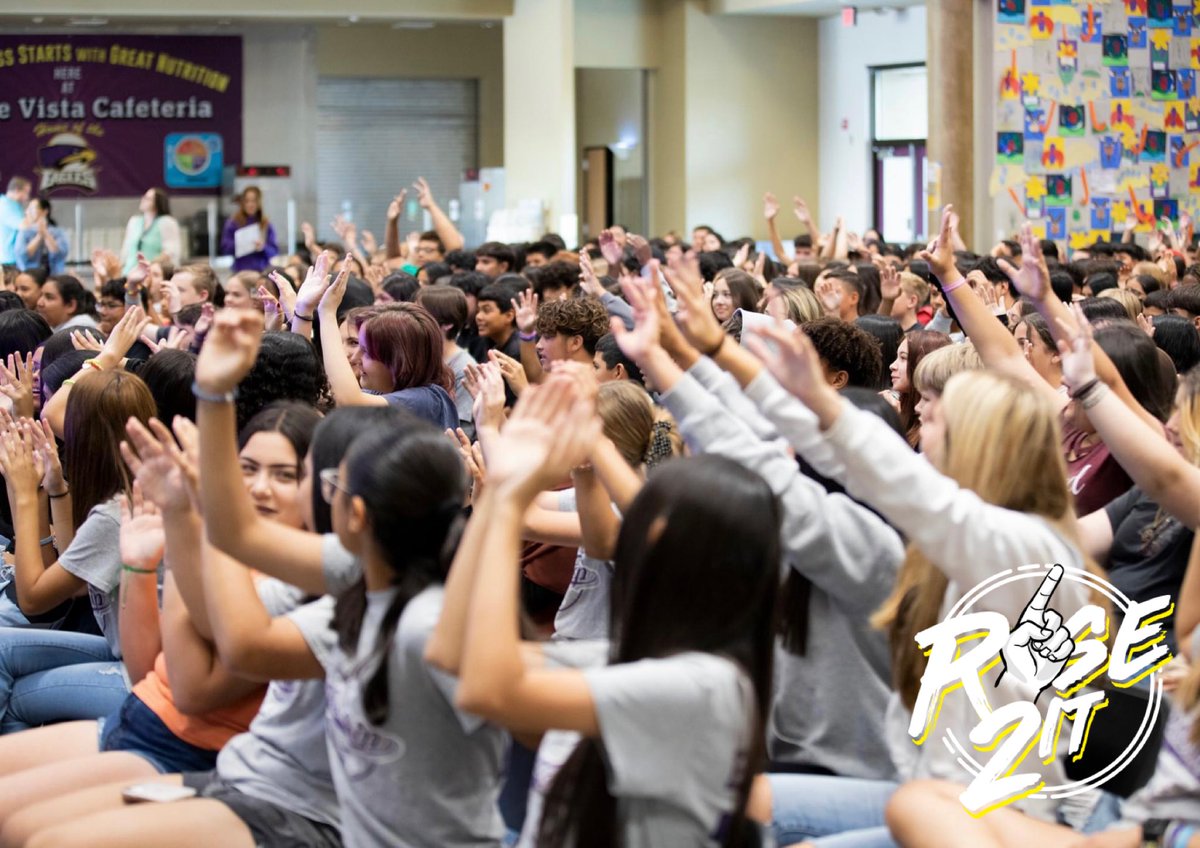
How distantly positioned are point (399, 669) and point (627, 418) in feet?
4.15

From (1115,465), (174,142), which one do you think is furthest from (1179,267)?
(174,142)

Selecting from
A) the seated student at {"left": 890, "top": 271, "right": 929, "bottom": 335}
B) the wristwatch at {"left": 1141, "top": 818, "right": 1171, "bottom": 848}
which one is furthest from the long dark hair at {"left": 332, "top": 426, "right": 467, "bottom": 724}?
the seated student at {"left": 890, "top": 271, "right": 929, "bottom": 335}

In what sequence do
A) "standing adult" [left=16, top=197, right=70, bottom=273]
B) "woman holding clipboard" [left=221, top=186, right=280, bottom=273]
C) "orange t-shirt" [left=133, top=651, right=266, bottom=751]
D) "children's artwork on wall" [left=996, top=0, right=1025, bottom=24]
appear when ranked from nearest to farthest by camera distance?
"orange t-shirt" [left=133, top=651, right=266, bottom=751]
"children's artwork on wall" [left=996, top=0, right=1025, bottom=24]
"standing adult" [left=16, top=197, right=70, bottom=273]
"woman holding clipboard" [left=221, top=186, right=280, bottom=273]

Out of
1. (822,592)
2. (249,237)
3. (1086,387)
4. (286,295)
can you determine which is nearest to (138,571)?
(822,592)

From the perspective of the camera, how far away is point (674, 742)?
1.86m

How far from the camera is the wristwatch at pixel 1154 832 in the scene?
2094 millimetres

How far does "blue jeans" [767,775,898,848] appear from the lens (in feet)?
7.80

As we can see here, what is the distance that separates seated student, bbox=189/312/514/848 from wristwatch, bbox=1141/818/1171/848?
895 millimetres

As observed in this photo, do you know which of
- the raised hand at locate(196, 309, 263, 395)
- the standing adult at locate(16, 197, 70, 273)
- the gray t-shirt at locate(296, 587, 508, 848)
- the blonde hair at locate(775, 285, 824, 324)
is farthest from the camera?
the standing adult at locate(16, 197, 70, 273)

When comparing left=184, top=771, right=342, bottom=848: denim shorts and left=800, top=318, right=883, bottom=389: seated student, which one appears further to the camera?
left=800, top=318, right=883, bottom=389: seated student

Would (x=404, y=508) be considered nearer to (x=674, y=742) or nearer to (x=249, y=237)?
(x=674, y=742)

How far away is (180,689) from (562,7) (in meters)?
12.1

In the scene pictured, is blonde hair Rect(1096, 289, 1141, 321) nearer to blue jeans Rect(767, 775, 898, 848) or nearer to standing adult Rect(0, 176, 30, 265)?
blue jeans Rect(767, 775, 898, 848)

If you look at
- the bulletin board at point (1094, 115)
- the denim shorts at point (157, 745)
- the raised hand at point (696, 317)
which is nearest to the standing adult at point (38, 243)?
the bulletin board at point (1094, 115)
